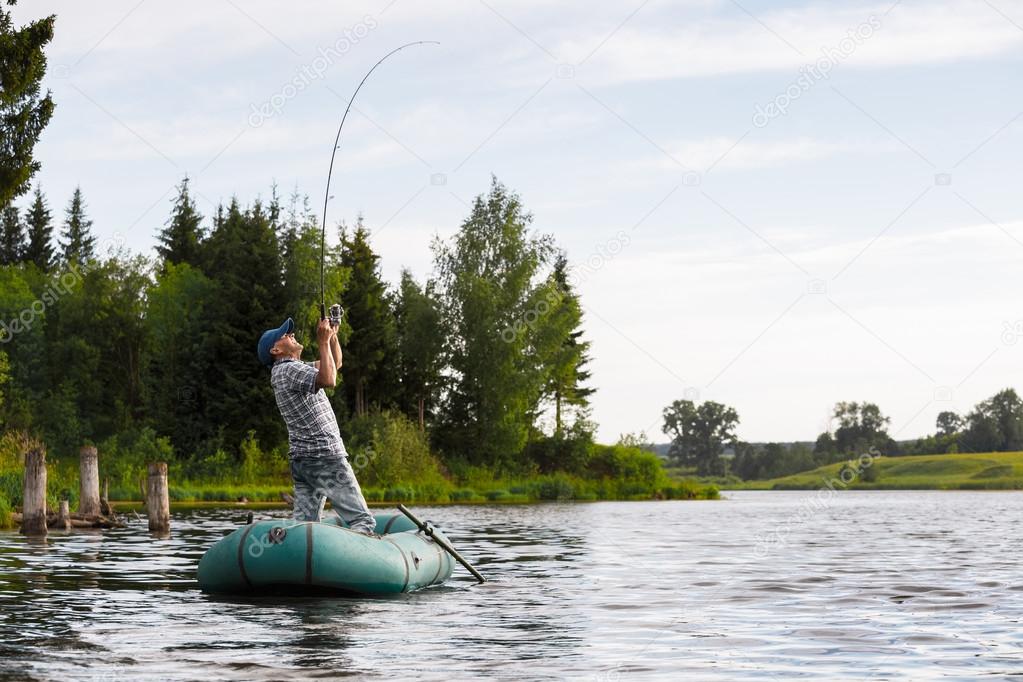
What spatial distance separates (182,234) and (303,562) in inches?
2561

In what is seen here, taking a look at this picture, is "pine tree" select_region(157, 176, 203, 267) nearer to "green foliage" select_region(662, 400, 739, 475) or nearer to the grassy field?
the grassy field

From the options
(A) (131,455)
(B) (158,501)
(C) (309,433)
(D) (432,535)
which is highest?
(A) (131,455)

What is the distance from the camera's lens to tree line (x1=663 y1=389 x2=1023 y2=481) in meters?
125

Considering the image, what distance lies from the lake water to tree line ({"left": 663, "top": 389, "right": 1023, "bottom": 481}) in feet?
329

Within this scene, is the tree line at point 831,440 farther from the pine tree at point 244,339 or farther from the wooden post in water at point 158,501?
the wooden post in water at point 158,501

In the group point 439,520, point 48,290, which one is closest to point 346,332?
point 48,290

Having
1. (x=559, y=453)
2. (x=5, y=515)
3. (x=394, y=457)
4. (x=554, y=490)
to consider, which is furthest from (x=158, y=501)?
(x=559, y=453)

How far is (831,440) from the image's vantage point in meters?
136

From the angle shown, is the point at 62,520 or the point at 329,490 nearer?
the point at 329,490

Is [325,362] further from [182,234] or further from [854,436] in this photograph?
[854,436]

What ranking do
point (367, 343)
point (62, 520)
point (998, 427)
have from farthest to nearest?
1. point (998, 427)
2. point (367, 343)
3. point (62, 520)

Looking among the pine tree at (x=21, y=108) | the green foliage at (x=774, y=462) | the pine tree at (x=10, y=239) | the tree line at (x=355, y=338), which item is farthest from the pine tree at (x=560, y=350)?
the green foliage at (x=774, y=462)

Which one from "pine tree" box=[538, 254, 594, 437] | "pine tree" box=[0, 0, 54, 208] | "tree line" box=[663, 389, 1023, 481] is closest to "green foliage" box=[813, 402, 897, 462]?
"tree line" box=[663, 389, 1023, 481]

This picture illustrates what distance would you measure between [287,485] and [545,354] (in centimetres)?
1583
